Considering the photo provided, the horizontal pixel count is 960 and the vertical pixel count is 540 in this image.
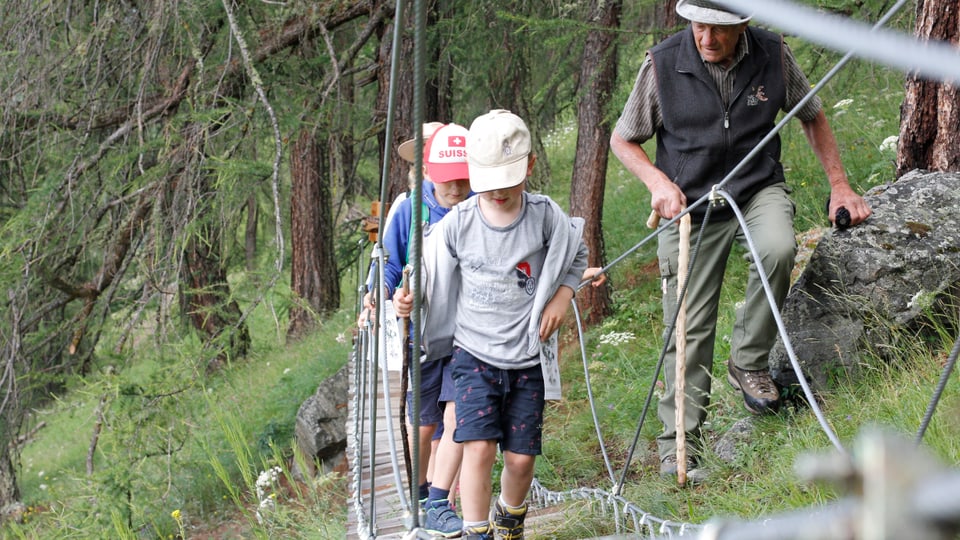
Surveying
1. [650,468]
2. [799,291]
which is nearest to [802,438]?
[799,291]

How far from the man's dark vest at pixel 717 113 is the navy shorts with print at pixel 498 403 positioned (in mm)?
1061

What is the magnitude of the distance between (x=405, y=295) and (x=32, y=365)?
211 inches

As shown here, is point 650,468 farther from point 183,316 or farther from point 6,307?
point 6,307

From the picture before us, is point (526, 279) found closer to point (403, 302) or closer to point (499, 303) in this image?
point (499, 303)

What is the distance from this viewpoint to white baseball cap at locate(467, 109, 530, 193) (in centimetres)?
305

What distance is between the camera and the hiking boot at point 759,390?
3758mm

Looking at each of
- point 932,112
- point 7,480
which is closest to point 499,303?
point 932,112

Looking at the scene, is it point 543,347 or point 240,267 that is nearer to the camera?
point 543,347

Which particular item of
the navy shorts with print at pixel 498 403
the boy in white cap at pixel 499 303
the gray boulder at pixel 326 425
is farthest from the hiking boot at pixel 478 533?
the gray boulder at pixel 326 425

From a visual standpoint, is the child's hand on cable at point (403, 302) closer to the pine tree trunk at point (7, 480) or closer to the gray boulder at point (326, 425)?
the gray boulder at point (326, 425)

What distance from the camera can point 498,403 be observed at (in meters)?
3.15

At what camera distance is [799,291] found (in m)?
3.95

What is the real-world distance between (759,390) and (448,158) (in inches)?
57.5

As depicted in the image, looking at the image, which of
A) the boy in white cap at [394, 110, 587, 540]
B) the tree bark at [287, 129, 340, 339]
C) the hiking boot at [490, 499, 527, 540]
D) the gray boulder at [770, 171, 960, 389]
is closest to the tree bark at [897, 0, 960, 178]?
the gray boulder at [770, 171, 960, 389]
